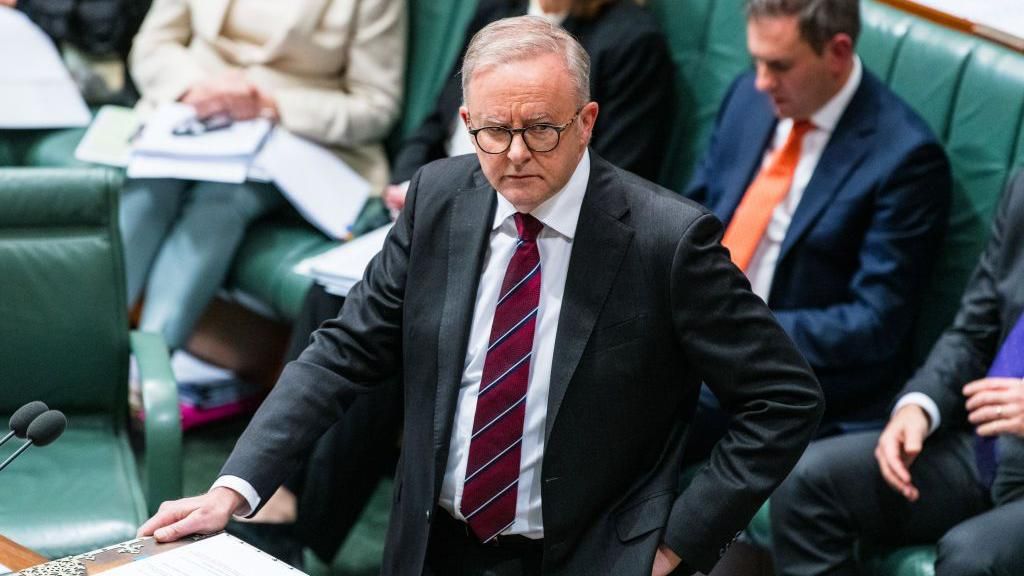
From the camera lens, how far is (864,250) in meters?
2.86

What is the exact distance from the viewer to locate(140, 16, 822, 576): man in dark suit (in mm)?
1842

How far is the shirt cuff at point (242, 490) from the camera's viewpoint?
5.98ft

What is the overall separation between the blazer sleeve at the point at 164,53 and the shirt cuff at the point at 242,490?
229cm

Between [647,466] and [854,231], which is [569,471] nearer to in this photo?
[647,466]

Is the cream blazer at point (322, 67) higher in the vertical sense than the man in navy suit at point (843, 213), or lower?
lower

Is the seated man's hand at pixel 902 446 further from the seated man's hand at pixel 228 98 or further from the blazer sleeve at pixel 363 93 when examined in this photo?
the seated man's hand at pixel 228 98

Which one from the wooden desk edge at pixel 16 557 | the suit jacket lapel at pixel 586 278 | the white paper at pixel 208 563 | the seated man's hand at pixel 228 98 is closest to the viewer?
the white paper at pixel 208 563

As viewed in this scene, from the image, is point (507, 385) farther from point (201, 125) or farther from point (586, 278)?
point (201, 125)

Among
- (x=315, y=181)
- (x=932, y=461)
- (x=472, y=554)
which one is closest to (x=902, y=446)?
(x=932, y=461)

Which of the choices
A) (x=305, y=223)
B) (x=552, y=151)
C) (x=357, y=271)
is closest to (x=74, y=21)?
(x=305, y=223)

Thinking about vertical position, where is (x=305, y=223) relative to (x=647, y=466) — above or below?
below

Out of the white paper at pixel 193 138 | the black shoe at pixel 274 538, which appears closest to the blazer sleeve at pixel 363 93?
the white paper at pixel 193 138

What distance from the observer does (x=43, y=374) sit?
271 centimetres

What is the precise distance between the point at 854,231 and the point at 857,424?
39cm
